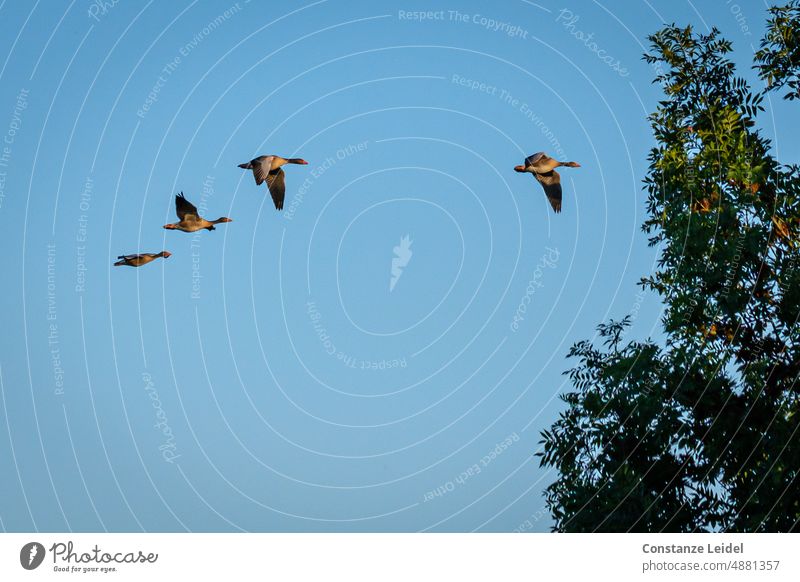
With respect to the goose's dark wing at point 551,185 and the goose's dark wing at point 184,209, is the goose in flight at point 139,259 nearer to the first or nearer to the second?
the goose's dark wing at point 184,209

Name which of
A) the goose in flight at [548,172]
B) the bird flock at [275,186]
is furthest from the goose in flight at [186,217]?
the goose in flight at [548,172]

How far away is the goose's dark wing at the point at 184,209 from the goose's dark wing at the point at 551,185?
18.3 feet

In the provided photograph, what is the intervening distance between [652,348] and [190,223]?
7437mm

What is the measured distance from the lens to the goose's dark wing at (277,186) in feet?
58.0

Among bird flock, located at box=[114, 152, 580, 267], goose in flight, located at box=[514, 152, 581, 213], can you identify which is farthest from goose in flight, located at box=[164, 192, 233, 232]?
goose in flight, located at box=[514, 152, 581, 213]

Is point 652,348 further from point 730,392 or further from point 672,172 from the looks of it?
point 672,172

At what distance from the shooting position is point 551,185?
1797cm

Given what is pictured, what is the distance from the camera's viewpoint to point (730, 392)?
1612cm
